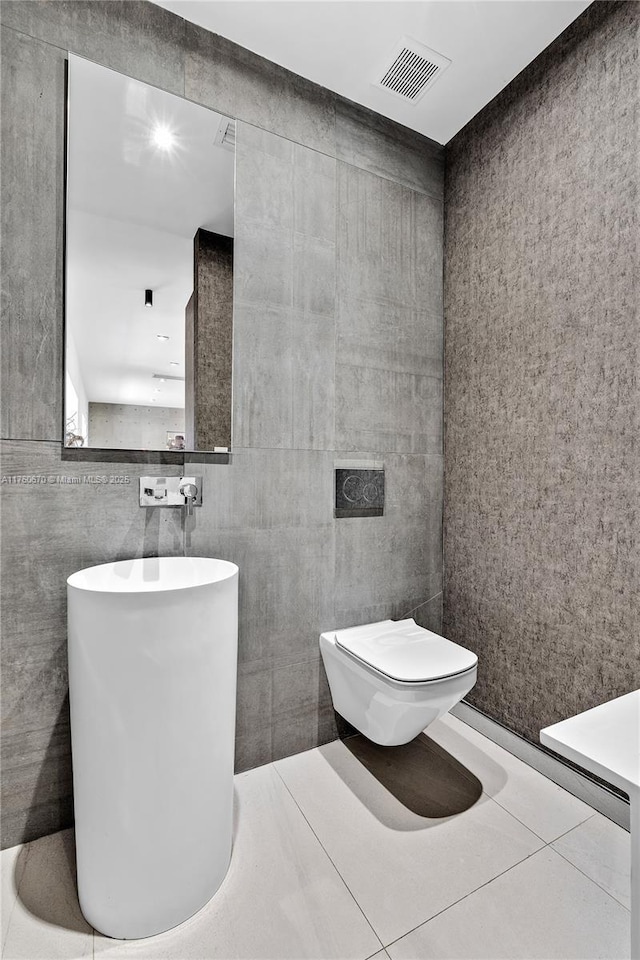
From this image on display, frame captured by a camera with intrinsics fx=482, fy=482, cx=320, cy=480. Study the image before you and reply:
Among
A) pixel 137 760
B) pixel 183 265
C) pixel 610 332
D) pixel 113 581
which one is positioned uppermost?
pixel 183 265

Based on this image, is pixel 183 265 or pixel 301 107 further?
pixel 301 107

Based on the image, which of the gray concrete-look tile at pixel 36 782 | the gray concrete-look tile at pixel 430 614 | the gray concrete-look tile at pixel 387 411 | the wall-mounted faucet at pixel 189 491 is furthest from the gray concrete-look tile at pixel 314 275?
the gray concrete-look tile at pixel 36 782

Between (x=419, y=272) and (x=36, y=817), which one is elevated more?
(x=419, y=272)

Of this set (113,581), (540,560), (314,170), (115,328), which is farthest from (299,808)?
(314,170)

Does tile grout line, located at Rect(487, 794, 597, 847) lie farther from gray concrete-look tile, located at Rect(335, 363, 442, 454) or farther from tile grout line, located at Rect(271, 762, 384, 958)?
gray concrete-look tile, located at Rect(335, 363, 442, 454)

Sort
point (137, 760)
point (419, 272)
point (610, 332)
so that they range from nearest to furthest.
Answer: point (137, 760)
point (610, 332)
point (419, 272)

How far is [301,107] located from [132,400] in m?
1.27

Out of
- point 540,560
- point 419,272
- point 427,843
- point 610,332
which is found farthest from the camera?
point 419,272

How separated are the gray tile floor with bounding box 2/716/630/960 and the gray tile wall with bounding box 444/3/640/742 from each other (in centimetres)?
38

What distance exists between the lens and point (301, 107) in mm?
1779

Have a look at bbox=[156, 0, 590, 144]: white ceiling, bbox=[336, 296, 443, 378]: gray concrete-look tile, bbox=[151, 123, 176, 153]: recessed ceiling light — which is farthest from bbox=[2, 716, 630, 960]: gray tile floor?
bbox=[156, 0, 590, 144]: white ceiling

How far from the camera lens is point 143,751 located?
111 cm

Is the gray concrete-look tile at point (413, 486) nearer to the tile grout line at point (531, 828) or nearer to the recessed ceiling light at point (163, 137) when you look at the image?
the tile grout line at point (531, 828)

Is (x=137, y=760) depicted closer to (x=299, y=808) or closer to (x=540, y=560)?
(x=299, y=808)
